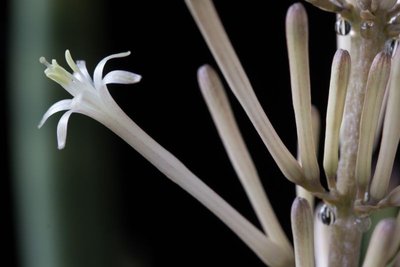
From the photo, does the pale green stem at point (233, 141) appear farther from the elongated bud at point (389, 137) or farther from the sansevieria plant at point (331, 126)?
the elongated bud at point (389, 137)

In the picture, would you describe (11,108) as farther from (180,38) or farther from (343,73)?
(343,73)

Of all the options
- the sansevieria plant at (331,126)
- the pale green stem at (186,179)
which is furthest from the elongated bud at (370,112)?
the pale green stem at (186,179)

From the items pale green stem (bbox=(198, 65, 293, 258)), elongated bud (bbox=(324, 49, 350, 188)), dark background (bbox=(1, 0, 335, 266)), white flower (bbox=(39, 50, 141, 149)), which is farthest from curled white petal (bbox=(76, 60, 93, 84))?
dark background (bbox=(1, 0, 335, 266))

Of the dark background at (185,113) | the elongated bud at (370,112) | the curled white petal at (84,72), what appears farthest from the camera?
the dark background at (185,113)

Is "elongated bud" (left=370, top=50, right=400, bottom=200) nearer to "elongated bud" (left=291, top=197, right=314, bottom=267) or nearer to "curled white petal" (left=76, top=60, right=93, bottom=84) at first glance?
"elongated bud" (left=291, top=197, right=314, bottom=267)

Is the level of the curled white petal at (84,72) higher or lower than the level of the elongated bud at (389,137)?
higher

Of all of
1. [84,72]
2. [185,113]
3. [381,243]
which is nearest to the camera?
[381,243]

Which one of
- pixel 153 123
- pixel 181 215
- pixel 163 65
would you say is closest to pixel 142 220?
pixel 181 215

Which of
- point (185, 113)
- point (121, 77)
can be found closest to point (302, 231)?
point (121, 77)

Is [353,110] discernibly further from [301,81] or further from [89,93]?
[89,93]
